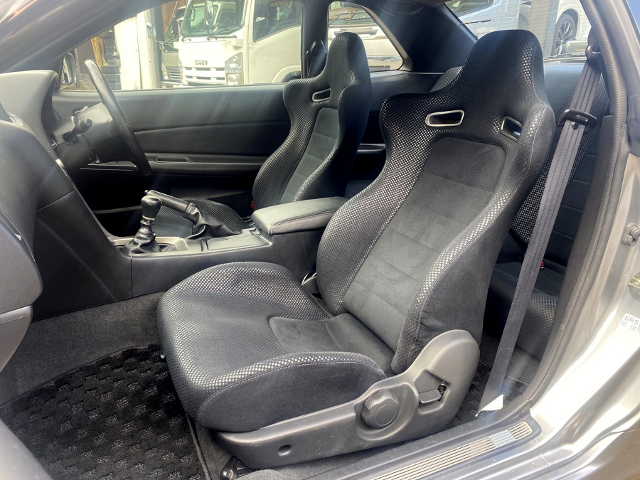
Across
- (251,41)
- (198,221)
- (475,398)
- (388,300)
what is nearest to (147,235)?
(198,221)

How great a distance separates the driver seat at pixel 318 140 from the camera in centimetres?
210

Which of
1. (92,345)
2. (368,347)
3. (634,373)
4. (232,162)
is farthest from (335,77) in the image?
(634,373)

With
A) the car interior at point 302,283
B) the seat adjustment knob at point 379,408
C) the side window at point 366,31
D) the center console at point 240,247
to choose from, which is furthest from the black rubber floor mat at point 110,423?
the side window at point 366,31

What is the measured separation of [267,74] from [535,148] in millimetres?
2279

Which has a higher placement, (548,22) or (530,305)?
(548,22)

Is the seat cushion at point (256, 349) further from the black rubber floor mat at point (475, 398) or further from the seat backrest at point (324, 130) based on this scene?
the seat backrest at point (324, 130)

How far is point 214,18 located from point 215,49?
177mm

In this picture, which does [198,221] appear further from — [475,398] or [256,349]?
[475,398]

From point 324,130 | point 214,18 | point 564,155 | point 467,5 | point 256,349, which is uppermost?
point 467,5

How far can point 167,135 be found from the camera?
2.83 m

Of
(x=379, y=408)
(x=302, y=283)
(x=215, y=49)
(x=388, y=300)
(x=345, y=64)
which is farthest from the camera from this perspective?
(x=215, y=49)

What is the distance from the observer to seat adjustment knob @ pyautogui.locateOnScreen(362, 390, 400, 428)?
121 cm

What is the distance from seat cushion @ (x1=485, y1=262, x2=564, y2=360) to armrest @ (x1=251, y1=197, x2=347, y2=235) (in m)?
0.61

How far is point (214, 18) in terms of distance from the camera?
313 cm
